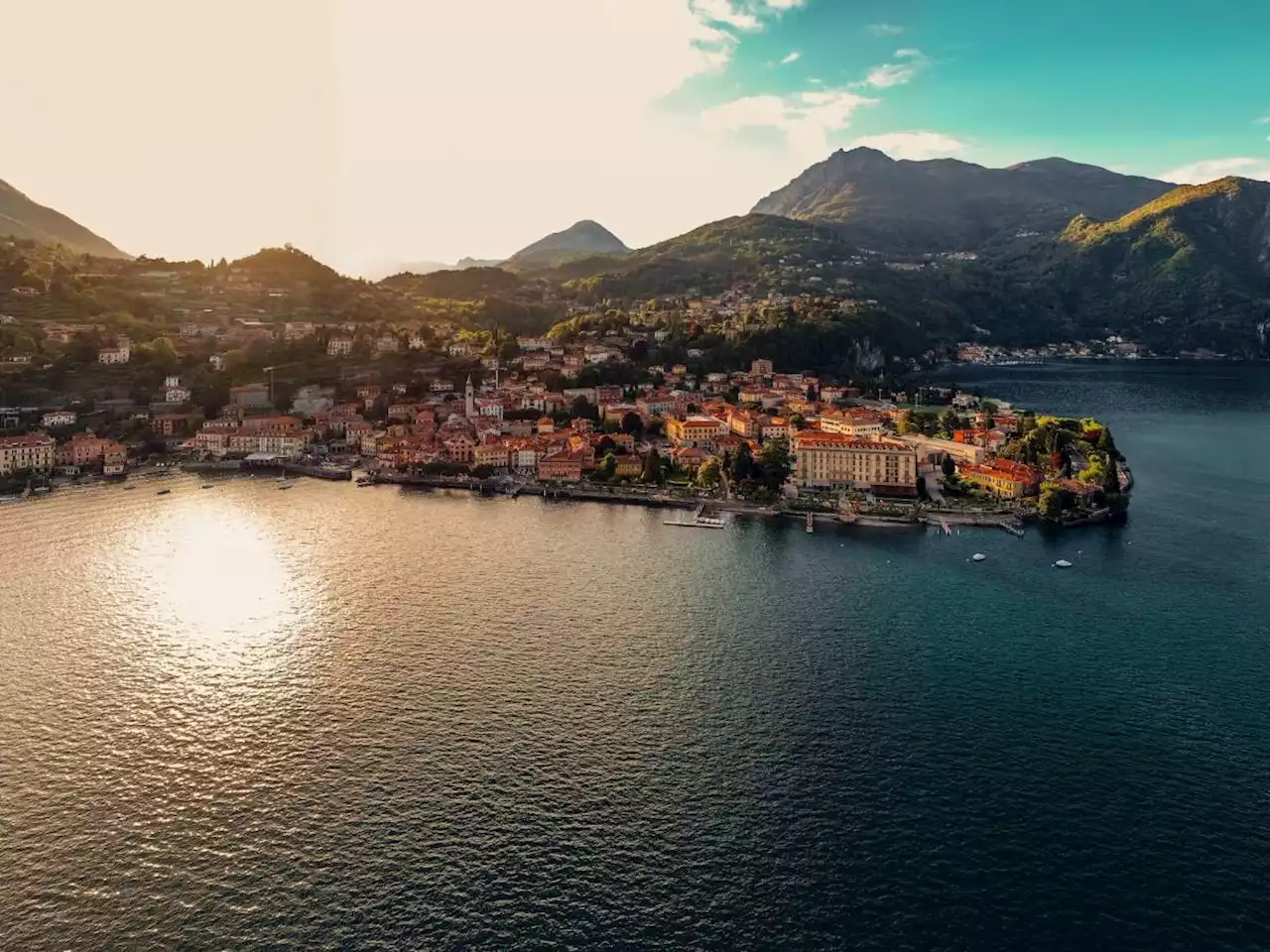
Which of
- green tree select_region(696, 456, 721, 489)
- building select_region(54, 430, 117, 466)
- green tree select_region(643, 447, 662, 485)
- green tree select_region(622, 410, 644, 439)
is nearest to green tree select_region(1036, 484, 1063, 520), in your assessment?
green tree select_region(696, 456, 721, 489)

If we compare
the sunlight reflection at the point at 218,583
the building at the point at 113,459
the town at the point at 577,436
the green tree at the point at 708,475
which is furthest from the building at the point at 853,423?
the building at the point at 113,459

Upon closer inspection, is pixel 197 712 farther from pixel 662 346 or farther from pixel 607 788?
pixel 662 346

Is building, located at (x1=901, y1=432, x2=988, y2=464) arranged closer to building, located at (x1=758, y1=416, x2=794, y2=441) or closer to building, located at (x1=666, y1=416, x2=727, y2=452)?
building, located at (x1=758, y1=416, x2=794, y2=441)

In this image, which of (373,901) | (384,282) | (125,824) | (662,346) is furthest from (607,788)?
(384,282)

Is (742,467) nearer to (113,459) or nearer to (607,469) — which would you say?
(607,469)

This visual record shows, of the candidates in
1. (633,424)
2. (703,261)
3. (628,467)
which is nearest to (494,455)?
(628,467)
